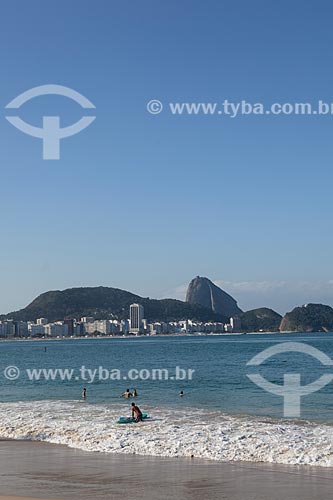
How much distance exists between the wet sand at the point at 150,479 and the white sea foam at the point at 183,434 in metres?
1.13

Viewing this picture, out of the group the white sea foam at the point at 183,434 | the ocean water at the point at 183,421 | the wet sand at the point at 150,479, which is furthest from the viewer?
the ocean water at the point at 183,421

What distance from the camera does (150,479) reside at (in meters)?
17.3

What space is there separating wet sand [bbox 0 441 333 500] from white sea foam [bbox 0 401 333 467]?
3.70ft

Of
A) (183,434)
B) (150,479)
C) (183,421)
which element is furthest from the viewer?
(183,421)

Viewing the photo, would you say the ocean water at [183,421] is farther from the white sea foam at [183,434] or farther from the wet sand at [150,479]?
the wet sand at [150,479]

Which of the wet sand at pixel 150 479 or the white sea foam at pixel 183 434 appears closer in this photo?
the wet sand at pixel 150 479

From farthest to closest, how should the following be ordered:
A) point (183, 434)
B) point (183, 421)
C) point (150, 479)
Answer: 1. point (183, 421)
2. point (183, 434)
3. point (150, 479)

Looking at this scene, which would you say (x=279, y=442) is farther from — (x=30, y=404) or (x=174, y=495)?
(x=30, y=404)

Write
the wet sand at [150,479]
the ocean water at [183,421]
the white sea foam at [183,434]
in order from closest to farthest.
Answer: the wet sand at [150,479]
the white sea foam at [183,434]
the ocean water at [183,421]

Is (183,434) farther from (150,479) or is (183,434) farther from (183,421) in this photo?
(150,479)

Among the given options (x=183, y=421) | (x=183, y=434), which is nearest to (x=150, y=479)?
(x=183, y=434)

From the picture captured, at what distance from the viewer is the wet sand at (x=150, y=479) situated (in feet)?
50.8

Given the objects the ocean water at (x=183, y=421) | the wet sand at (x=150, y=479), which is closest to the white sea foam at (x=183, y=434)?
the ocean water at (x=183, y=421)

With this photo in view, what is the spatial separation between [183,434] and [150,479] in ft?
22.7
